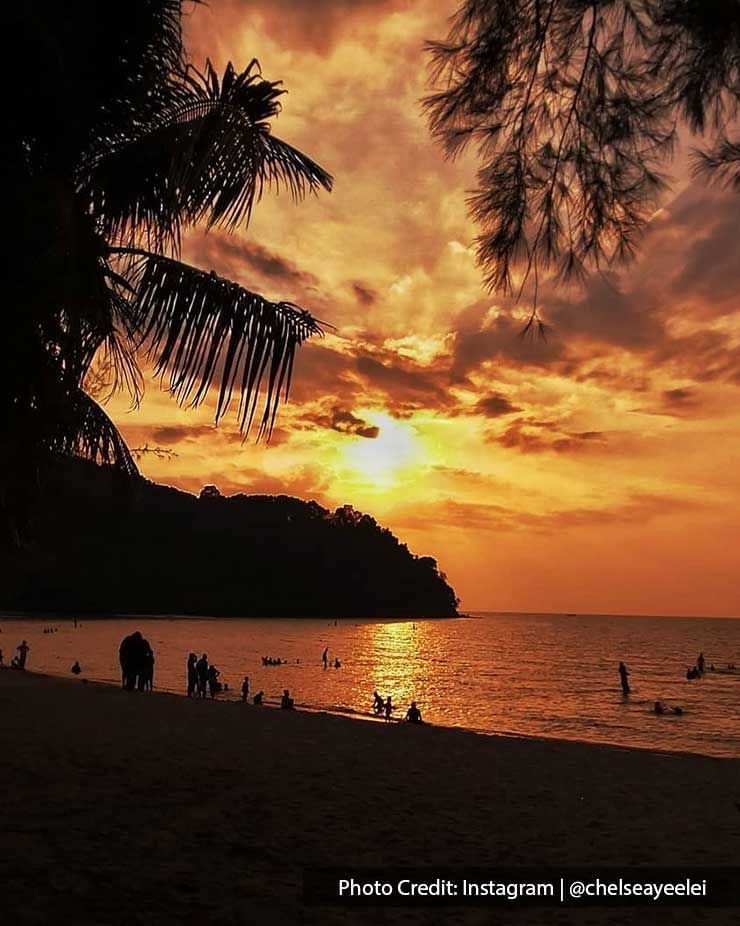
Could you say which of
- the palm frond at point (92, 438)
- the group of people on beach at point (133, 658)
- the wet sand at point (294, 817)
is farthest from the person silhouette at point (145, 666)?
the palm frond at point (92, 438)

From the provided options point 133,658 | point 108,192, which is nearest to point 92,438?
point 108,192

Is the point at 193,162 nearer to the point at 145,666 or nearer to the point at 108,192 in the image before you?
the point at 108,192

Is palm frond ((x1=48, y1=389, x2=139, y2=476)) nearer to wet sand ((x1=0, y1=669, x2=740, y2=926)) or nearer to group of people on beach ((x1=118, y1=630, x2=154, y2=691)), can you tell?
wet sand ((x1=0, y1=669, x2=740, y2=926))

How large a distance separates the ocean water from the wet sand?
69.7 ft

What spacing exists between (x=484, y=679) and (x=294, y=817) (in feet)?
217

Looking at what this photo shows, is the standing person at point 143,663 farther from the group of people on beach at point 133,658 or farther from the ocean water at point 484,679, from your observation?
the ocean water at point 484,679

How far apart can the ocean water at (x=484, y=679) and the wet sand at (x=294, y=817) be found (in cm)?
2126

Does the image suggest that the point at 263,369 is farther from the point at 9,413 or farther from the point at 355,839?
the point at 355,839

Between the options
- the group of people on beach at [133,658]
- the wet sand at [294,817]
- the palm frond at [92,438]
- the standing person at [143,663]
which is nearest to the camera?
the wet sand at [294,817]

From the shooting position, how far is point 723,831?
25.5ft

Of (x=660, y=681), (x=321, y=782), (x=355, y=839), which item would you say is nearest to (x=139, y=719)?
(x=321, y=782)

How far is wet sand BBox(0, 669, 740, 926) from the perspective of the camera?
15.8 feet

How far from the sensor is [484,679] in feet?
231

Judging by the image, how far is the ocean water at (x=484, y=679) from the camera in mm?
38531
